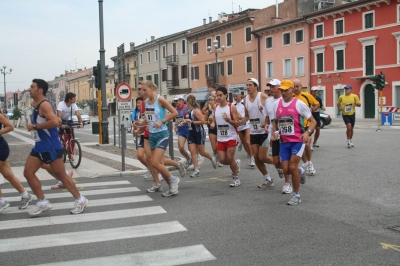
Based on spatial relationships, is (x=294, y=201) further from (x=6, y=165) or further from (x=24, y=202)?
(x=6, y=165)

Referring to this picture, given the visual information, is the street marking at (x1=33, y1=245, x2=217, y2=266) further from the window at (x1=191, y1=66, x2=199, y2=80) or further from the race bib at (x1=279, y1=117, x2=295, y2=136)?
the window at (x1=191, y1=66, x2=199, y2=80)

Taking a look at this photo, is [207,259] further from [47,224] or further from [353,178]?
[353,178]

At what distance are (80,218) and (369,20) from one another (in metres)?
34.7

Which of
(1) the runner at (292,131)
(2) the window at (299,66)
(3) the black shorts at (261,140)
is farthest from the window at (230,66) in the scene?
(1) the runner at (292,131)

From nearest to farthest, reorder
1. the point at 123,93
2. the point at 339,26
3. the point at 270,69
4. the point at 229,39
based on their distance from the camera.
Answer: the point at 123,93 → the point at 339,26 → the point at 270,69 → the point at 229,39

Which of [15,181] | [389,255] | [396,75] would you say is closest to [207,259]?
[389,255]

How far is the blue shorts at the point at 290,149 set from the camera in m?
6.96

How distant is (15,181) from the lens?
23.4 ft

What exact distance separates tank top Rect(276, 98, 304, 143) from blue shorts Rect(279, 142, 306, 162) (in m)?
0.07

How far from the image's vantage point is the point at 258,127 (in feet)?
27.8

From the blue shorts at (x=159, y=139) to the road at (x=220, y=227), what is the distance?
0.86 m

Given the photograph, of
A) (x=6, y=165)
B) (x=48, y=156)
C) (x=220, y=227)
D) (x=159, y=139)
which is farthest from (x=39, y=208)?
(x=220, y=227)

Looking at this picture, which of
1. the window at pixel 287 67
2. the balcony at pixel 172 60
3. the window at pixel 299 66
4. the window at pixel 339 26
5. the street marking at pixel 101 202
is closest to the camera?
the street marking at pixel 101 202

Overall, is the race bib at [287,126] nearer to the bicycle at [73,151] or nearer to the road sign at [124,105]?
the bicycle at [73,151]
